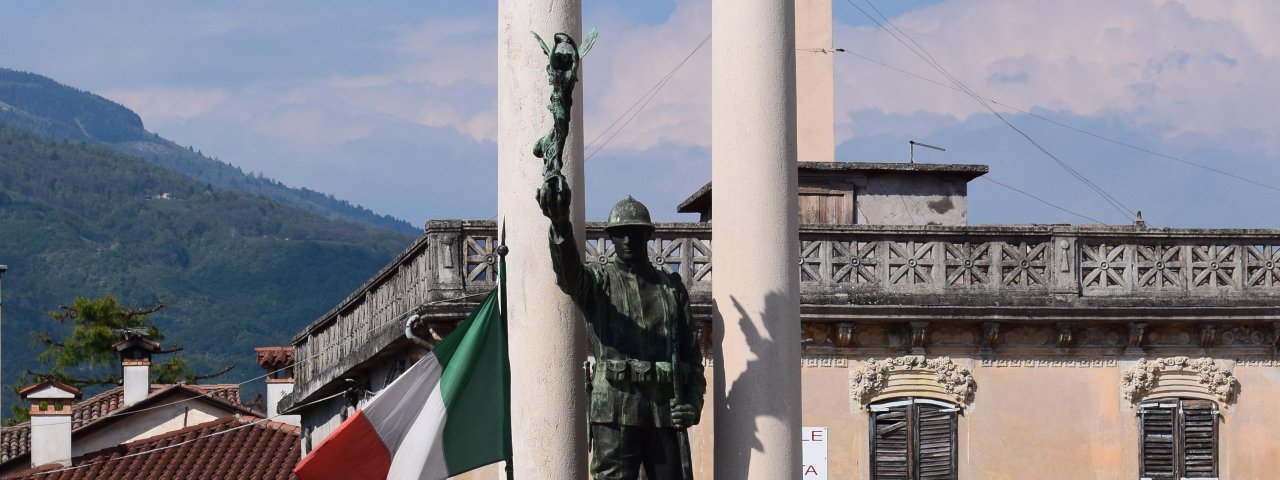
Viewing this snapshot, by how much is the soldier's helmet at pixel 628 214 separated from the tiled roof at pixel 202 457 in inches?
897

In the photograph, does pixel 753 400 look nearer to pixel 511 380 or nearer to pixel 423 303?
pixel 511 380

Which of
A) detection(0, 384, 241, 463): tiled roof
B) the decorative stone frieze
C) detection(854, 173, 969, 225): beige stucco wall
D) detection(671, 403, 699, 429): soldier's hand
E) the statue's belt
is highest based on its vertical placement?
detection(854, 173, 969, 225): beige stucco wall

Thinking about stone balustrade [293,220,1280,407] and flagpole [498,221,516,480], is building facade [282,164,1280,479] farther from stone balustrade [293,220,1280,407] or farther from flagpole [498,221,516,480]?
flagpole [498,221,516,480]

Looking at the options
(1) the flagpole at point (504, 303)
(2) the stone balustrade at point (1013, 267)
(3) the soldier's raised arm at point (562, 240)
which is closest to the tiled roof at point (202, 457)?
(2) the stone balustrade at point (1013, 267)

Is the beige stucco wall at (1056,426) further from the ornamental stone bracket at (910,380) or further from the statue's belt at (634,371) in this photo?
the statue's belt at (634,371)

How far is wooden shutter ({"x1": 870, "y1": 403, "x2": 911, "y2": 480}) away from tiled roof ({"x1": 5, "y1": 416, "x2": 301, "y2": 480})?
11992 mm

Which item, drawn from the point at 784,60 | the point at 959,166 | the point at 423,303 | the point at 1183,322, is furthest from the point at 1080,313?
the point at 784,60

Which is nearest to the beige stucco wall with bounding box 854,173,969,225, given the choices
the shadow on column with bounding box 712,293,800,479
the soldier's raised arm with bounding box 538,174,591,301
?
the shadow on column with bounding box 712,293,800,479

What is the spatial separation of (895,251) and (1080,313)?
7.33 ft

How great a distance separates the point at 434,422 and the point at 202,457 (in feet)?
76.6

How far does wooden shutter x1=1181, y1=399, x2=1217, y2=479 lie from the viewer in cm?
2528

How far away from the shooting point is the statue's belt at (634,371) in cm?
1173

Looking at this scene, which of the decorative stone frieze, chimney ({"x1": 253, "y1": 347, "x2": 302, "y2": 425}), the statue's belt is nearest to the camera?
the statue's belt

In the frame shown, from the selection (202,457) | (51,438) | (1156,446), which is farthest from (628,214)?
(51,438)
